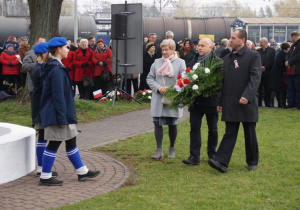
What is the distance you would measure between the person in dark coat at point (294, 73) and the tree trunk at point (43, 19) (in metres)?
6.78

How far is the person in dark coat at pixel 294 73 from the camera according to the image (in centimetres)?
1573

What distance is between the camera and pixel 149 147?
1022 centimetres

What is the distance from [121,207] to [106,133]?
5.96 meters

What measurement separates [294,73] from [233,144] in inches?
336

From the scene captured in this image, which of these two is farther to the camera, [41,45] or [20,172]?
[41,45]

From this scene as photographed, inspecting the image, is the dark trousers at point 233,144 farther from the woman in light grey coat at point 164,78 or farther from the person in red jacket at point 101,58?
the person in red jacket at point 101,58

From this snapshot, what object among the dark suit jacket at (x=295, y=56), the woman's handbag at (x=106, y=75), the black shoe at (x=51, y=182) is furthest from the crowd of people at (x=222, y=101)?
the woman's handbag at (x=106, y=75)

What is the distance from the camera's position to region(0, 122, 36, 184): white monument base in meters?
5.94

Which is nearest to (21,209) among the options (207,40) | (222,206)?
(222,206)

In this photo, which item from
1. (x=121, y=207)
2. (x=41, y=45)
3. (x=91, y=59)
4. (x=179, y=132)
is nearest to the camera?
(x=121, y=207)

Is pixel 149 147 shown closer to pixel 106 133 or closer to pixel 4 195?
pixel 106 133

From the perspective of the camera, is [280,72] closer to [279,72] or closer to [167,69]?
[279,72]

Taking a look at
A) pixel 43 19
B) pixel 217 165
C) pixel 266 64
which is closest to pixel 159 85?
pixel 217 165

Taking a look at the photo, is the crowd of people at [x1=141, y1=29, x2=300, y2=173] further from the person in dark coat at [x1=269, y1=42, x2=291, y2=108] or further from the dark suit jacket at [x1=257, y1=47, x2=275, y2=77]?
the person in dark coat at [x1=269, y1=42, x2=291, y2=108]
